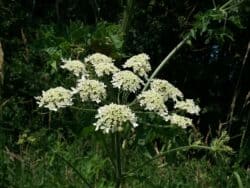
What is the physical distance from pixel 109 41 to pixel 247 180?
1.27 meters

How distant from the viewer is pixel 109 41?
5.00 m

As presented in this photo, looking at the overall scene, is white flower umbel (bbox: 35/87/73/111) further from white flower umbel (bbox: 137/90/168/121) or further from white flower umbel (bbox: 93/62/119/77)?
white flower umbel (bbox: 137/90/168/121)

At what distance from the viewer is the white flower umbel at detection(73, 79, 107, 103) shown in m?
3.22

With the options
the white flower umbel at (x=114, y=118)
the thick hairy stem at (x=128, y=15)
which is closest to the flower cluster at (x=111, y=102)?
the white flower umbel at (x=114, y=118)

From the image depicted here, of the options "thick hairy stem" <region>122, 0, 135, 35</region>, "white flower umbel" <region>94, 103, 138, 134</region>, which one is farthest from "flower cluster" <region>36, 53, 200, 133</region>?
"thick hairy stem" <region>122, 0, 135, 35</region>

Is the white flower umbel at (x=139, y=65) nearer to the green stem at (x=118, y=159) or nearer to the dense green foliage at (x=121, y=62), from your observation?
the dense green foliage at (x=121, y=62)

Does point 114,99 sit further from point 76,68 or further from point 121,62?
point 121,62

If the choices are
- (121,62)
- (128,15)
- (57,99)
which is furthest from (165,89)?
(121,62)

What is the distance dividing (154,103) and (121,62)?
128 inches

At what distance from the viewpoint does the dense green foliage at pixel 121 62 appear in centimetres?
371

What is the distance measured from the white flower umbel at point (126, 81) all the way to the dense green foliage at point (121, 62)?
0.17 meters

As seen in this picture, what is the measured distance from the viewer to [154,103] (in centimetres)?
321

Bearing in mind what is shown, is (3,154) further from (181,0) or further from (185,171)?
(181,0)

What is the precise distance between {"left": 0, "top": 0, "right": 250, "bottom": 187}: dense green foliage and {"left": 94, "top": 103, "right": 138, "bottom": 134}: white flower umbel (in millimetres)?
145
